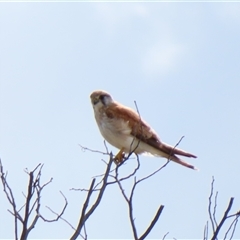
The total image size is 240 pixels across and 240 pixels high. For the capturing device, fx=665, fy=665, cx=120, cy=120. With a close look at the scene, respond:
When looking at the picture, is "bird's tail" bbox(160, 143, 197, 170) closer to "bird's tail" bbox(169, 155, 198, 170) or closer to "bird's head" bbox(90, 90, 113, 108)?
"bird's tail" bbox(169, 155, 198, 170)

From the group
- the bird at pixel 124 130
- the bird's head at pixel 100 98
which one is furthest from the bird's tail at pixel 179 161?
the bird's head at pixel 100 98

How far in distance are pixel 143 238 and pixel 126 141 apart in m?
3.46

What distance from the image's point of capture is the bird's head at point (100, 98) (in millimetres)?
6992

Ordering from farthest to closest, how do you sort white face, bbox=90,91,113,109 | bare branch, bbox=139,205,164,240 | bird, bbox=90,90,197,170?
white face, bbox=90,91,113,109, bird, bbox=90,90,197,170, bare branch, bbox=139,205,164,240

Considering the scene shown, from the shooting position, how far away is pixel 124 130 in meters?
6.64

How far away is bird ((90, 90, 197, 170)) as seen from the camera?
662cm

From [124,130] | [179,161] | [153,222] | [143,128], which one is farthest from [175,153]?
[153,222]

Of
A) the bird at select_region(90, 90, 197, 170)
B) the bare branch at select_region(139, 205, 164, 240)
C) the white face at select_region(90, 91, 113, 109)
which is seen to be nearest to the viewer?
the bare branch at select_region(139, 205, 164, 240)

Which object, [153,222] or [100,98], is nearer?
[153,222]

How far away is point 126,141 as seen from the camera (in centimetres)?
659

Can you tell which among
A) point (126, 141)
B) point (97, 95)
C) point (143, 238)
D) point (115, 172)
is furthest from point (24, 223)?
point (97, 95)

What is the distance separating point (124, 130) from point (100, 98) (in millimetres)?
560

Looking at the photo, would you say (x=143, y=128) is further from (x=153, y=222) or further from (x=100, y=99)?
(x=153, y=222)

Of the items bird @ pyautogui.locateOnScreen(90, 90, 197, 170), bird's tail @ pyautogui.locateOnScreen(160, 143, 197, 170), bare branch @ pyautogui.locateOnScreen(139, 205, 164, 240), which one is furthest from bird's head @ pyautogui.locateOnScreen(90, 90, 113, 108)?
bare branch @ pyautogui.locateOnScreen(139, 205, 164, 240)
